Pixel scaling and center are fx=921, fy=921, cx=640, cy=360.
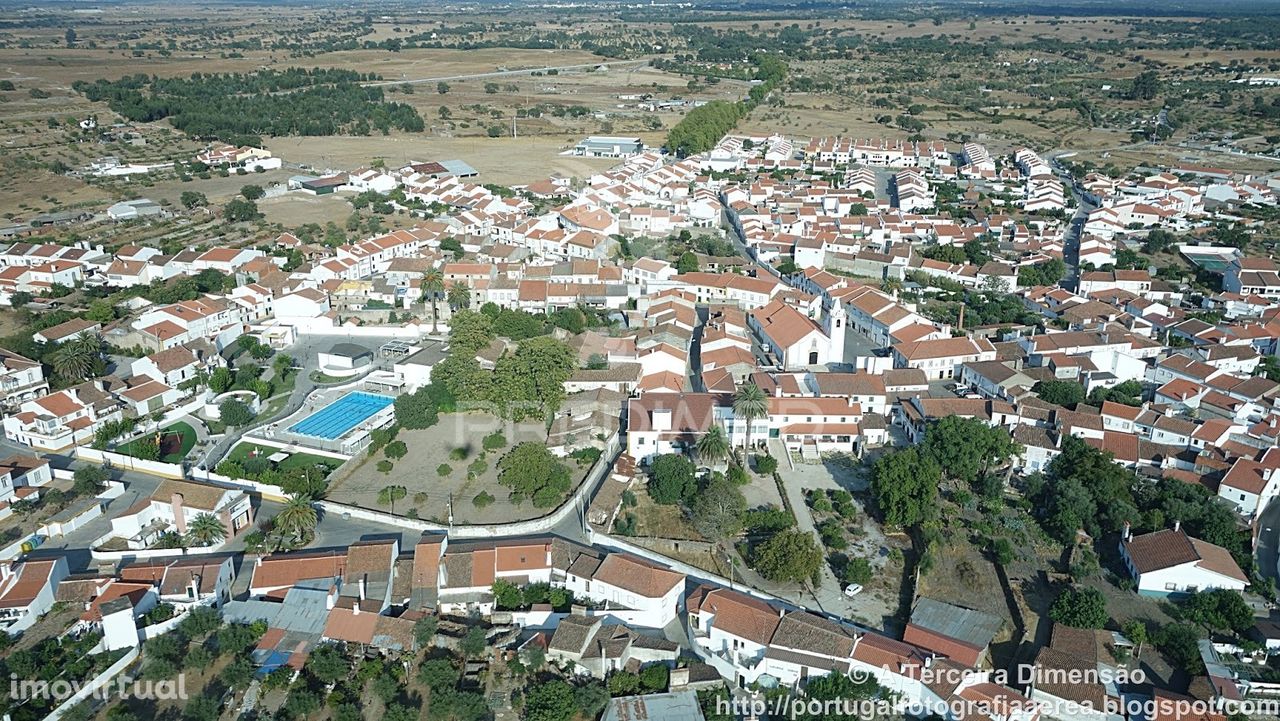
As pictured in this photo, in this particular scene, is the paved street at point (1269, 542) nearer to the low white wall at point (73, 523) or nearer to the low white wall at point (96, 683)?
the low white wall at point (96, 683)

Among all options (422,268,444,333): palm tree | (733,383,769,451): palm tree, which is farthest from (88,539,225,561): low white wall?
(422,268,444,333): palm tree

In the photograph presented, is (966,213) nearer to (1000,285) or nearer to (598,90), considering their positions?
(1000,285)

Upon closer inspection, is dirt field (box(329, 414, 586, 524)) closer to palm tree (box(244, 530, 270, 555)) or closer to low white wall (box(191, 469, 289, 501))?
low white wall (box(191, 469, 289, 501))

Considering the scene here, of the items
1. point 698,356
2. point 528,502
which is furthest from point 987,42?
point 528,502

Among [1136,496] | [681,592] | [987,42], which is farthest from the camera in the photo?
[987,42]

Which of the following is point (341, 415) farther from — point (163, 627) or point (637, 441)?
point (163, 627)
